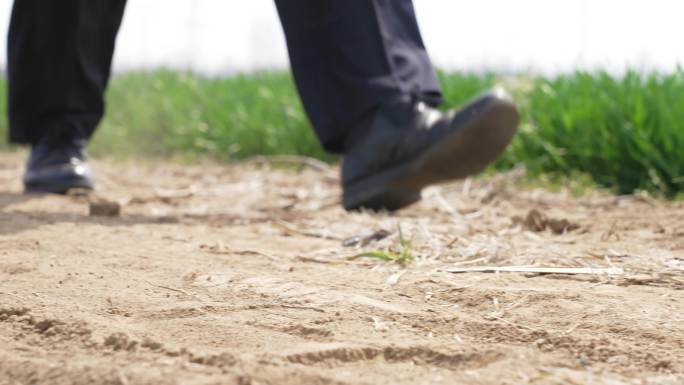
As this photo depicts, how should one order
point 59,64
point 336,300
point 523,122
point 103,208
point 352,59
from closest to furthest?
1. point 336,300
2. point 352,59
3. point 103,208
4. point 59,64
5. point 523,122

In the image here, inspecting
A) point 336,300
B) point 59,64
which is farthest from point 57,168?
point 336,300

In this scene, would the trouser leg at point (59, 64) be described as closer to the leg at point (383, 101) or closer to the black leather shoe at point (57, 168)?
the black leather shoe at point (57, 168)

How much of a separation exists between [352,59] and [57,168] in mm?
1231

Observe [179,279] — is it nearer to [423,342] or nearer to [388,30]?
[423,342]

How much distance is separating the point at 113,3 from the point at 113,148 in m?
3.21

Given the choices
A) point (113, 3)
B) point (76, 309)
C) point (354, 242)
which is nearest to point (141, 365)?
point (76, 309)

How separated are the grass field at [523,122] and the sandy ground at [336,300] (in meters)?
0.68

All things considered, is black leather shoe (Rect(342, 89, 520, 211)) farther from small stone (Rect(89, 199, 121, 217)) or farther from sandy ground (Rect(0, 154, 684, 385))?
small stone (Rect(89, 199, 121, 217))

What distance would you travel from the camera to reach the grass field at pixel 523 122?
307 cm

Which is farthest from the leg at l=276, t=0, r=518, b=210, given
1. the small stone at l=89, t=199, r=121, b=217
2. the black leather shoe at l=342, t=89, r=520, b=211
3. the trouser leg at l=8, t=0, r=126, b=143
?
the trouser leg at l=8, t=0, r=126, b=143

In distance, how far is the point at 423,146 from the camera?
2.13m

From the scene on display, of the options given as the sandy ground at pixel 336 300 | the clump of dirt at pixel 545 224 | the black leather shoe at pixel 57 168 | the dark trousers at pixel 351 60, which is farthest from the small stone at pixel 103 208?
the clump of dirt at pixel 545 224

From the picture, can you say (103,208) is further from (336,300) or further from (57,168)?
(336,300)

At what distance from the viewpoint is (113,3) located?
2.80 meters
